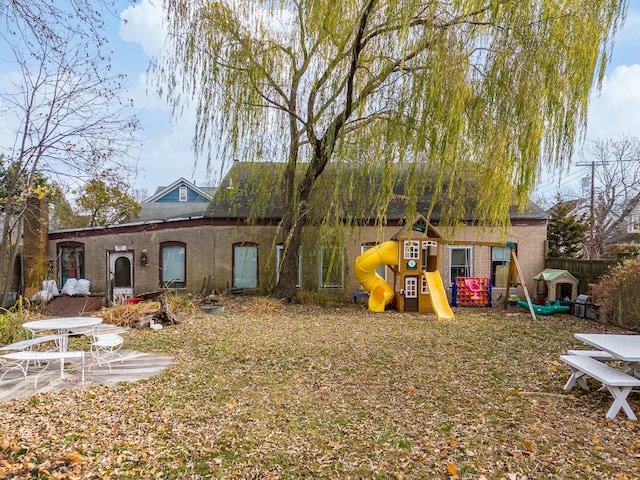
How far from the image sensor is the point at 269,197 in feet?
42.7

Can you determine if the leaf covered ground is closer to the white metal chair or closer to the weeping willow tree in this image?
the white metal chair

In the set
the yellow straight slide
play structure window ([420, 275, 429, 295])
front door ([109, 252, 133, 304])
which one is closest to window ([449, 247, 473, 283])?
the yellow straight slide

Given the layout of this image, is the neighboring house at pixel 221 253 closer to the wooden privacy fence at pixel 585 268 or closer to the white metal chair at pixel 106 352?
the wooden privacy fence at pixel 585 268

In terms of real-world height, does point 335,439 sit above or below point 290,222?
below

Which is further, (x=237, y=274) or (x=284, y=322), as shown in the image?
(x=237, y=274)

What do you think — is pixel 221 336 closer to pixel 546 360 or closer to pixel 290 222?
pixel 290 222

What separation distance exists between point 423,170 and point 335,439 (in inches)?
270

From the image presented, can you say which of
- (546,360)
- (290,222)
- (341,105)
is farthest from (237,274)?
(546,360)

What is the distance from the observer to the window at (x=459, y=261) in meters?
15.0

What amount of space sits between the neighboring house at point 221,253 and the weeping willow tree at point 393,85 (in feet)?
9.53

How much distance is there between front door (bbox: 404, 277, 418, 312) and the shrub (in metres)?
4.87

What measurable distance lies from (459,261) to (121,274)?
1247cm

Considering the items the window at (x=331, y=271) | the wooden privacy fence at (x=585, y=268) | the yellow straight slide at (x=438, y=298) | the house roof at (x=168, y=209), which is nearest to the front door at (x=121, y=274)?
the window at (x=331, y=271)

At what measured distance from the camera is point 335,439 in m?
3.95
